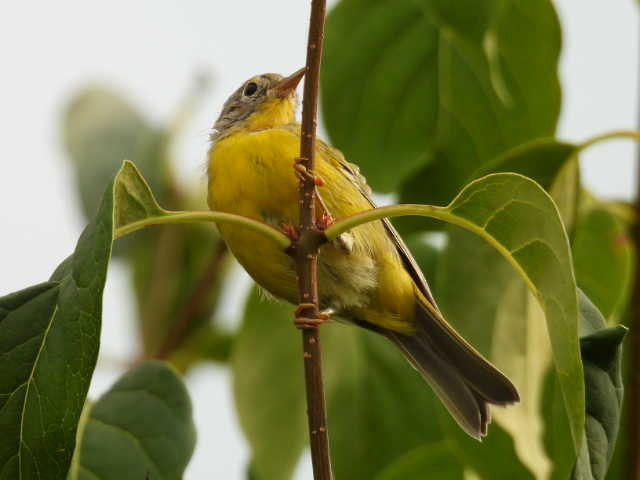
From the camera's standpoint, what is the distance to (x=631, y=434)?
10.1 ft

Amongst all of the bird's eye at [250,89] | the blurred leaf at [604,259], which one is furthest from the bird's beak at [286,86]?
the blurred leaf at [604,259]

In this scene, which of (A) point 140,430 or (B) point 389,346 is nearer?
(A) point 140,430

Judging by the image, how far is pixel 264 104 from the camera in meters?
4.32

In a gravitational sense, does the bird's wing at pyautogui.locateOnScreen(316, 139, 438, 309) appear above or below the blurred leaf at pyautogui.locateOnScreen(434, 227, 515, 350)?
above

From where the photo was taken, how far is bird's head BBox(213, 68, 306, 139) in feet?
14.0

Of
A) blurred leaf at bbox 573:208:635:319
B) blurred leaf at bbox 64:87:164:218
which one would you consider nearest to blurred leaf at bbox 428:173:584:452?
blurred leaf at bbox 573:208:635:319

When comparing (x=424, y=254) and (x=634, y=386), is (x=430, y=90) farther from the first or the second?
(x=634, y=386)

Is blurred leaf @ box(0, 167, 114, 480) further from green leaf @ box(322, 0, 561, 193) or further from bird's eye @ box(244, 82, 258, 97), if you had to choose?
bird's eye @ box(244, 82, 258, 97)

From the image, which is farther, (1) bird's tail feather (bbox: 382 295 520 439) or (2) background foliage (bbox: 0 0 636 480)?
(1) bird's tail feather (bbox: 382 295 520 439)

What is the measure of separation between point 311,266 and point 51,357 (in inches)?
23.7

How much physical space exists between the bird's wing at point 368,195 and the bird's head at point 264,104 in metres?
0.41

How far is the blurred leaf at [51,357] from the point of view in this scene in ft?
6.39

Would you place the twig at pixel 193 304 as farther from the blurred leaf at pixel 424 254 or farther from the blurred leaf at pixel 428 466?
the blurred leaf at pixel 428 466

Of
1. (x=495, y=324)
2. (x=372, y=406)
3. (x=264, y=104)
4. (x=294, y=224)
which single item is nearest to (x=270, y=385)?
(x=372, y=406)
